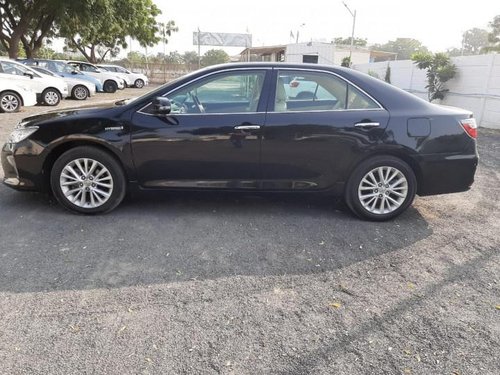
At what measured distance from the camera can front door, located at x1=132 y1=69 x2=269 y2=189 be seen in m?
4.26

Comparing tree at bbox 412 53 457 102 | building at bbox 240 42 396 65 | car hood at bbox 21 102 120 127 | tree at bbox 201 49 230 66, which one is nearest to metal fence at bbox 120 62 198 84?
building at bbox 240 42 396 65

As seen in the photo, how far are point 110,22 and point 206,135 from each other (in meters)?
23.2

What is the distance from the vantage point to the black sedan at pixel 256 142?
4.28 m

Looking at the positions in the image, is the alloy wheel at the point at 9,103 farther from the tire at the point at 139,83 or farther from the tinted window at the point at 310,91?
the tire at the point at 139,83

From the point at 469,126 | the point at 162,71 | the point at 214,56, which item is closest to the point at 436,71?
the point at 469,126

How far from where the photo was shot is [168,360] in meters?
2.39

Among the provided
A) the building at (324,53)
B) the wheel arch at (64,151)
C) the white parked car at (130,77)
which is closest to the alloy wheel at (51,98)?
the wheel arch at (64,151)

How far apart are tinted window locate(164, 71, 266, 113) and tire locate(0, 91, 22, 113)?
1003 cm

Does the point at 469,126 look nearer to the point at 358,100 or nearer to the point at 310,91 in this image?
the point at 358,100

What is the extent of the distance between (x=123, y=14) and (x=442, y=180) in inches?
1033

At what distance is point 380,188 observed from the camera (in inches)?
178

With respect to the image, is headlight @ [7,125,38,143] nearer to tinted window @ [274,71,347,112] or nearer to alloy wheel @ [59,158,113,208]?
alloy wheel @ [59,158,113,208]

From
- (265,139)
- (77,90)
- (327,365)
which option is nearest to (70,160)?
(265,139)

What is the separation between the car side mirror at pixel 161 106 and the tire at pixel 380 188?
2016 mm
